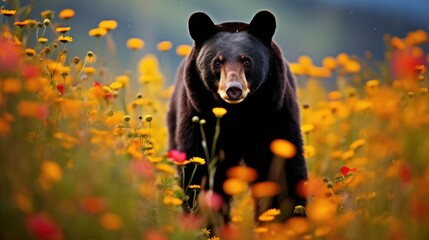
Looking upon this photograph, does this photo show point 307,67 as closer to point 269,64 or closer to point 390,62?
point 269,64

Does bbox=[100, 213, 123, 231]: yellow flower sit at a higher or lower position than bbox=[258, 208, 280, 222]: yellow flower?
higher

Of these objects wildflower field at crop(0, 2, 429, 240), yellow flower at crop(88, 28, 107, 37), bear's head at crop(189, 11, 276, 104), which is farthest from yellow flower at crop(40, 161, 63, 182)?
yellow flower at crop(88, 28, 107, 37)

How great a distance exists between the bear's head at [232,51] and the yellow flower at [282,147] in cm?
39

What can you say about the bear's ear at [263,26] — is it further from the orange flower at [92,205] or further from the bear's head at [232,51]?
the orange flower at [92,205]

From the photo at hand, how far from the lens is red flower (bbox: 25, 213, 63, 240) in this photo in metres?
2.59

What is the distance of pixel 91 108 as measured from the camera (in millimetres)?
4434

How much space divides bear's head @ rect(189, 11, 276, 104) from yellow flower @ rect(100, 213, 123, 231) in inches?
85.3

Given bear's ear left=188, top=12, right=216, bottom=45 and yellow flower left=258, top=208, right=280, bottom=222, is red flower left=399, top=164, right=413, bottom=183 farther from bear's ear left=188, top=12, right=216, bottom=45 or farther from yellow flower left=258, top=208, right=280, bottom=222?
bear's ear left=188, top=12, right=216, bottom=45

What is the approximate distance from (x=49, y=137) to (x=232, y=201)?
260 centimetres

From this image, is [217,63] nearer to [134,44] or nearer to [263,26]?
[263,26]

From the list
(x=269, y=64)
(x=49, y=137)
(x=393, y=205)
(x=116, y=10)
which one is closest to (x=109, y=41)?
(x=269, y=64)

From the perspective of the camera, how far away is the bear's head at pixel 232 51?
5.21m

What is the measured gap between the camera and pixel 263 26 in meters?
5.50

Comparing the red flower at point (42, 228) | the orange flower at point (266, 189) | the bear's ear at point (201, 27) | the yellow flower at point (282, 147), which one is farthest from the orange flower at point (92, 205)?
the bear's ear at point (201, 27)
